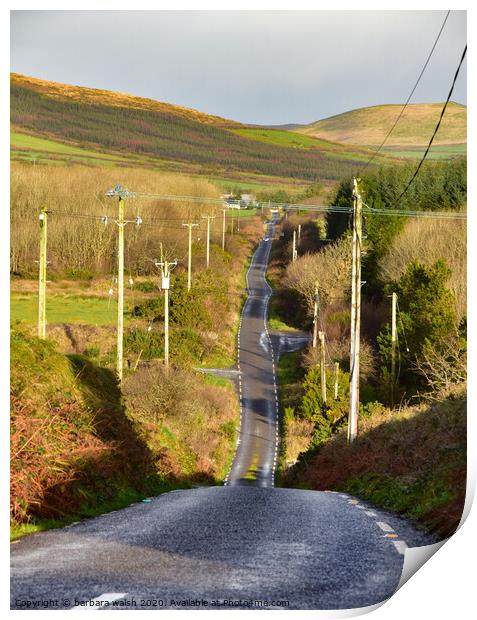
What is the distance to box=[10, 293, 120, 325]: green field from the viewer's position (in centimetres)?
1074

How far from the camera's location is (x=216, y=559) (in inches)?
270

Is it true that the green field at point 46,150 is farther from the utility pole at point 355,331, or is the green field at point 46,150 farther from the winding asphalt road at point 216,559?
the utility pole at point 355,331

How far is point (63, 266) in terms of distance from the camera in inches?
443

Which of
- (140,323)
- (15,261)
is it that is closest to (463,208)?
(140,323)

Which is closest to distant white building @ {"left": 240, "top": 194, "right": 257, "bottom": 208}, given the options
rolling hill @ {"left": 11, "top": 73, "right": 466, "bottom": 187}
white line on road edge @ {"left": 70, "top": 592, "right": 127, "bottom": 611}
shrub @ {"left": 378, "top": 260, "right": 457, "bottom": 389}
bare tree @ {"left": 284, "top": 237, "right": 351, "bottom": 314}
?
rolling hill @ {"left": 11, "top": 73, "right": 466, "bottom": 187}

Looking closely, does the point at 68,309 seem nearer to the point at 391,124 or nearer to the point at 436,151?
the point at 391,124

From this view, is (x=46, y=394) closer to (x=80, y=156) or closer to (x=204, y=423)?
(x=80, y=156)

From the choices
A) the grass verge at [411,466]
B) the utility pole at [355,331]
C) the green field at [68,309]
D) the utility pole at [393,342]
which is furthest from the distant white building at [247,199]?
the utility pole at [393,342]

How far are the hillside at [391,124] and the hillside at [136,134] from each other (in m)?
0.51

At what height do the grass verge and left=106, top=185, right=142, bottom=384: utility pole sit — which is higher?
left=106, top=185, right=142, bottom=384: utility pole

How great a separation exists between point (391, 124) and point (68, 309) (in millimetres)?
4748

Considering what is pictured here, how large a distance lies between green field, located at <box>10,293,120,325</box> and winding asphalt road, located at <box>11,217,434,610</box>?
244cm

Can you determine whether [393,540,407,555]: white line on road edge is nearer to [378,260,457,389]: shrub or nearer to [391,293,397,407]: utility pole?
[378,260,457,389]: shrub

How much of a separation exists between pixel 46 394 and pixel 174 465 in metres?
9.42
